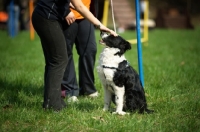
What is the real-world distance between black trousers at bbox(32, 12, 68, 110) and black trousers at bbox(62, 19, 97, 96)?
0.99m

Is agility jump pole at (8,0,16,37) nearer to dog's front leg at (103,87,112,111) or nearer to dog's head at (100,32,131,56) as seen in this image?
dog's front leg at (103,87,112,111)

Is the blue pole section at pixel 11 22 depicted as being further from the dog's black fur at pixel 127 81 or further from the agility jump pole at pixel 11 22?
the dog's black fur at pixel 127 81

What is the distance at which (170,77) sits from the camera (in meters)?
6.51

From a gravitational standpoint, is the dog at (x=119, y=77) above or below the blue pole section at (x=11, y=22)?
below

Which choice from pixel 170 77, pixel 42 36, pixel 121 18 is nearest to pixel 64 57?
pixel 42 36

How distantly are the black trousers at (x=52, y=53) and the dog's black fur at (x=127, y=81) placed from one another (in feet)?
1.84

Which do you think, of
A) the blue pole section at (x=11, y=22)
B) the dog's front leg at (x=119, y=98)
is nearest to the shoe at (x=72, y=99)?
the dog's front leg at (x=119, y=98)

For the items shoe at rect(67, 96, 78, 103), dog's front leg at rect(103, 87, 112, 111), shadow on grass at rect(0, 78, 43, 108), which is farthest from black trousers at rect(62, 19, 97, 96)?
dog's front leg at rect(103, 87, 112, 111)

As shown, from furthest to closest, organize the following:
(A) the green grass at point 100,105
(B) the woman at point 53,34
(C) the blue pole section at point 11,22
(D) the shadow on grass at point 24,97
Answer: (C) the blue pole section at point 11,22, (D) the shadow on grass at point 24,97, (B) the woman at point 53,34, (A) the green grass at point 100,105

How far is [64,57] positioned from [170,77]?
290 cm

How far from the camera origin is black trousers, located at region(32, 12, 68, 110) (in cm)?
405

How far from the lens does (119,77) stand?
4.12 metres

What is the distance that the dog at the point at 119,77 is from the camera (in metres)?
4.10

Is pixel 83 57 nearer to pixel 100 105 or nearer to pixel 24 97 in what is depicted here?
pixel 100 105
